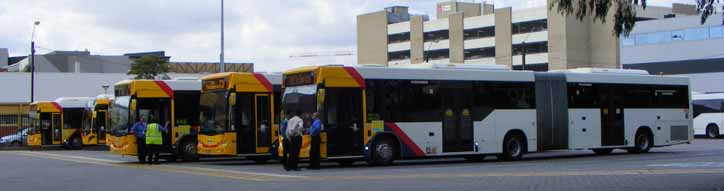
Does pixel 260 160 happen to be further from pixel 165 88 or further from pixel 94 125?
pixel 94 125

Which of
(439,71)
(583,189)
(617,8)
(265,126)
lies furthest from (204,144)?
(617,8)

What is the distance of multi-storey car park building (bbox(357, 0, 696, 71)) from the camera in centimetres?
11375

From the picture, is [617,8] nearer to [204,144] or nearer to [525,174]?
[525,174]

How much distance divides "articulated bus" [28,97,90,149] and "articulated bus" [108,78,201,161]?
710 inches

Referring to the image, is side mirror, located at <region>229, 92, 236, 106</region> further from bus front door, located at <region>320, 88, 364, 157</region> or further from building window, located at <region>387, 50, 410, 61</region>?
building window, located at <region>387, 50, 410, 61</region>

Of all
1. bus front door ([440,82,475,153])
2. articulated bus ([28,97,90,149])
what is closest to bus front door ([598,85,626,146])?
bus front door ([440,82,475,153])

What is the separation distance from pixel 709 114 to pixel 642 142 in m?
22.4

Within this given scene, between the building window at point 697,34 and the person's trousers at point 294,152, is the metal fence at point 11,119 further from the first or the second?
the building window at point 697,34

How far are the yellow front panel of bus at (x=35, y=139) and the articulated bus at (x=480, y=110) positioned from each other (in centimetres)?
2639

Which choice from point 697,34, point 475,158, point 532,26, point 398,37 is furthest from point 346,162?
point 398,37

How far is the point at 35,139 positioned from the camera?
1861 inches

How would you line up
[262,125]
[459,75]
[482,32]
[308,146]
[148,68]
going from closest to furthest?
[308,146] → [459,75] → [262,125] → [148,68] → [482,32]

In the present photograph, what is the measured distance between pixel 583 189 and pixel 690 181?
257 cm

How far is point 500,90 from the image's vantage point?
86.1ft
